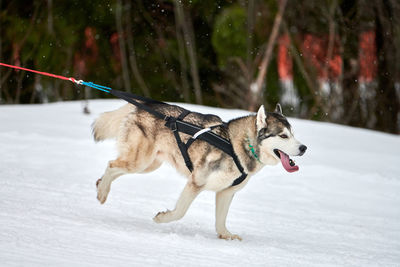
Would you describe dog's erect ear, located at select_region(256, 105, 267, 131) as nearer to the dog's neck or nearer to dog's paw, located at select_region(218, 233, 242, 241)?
the dog's neck

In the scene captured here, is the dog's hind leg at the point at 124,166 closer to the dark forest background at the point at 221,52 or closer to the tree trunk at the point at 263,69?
the dark forest background at the point at 221,52

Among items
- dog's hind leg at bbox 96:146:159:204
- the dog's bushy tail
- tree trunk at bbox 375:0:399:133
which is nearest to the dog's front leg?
dog's hind leg at bbox 96:146:159:204

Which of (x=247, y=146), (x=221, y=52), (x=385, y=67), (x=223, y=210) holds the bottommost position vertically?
(x=223, y=210)

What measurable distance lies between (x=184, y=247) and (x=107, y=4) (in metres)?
12.0

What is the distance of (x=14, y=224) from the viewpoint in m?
3.91

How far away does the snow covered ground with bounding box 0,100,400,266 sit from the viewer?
3.70 meters

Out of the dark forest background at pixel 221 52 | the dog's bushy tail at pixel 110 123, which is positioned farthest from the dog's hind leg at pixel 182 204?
the dark forest background at pixel 221 52

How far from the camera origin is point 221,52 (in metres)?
14.1

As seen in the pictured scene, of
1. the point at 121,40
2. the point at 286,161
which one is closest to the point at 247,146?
the point at 286,161

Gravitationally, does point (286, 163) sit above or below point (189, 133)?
below

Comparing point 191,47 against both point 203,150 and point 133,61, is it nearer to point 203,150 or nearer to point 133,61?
point 133,61

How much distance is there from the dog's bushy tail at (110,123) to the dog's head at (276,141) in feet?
4.12

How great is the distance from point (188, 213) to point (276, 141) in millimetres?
1656

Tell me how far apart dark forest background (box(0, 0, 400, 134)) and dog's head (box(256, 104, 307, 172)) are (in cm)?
892
